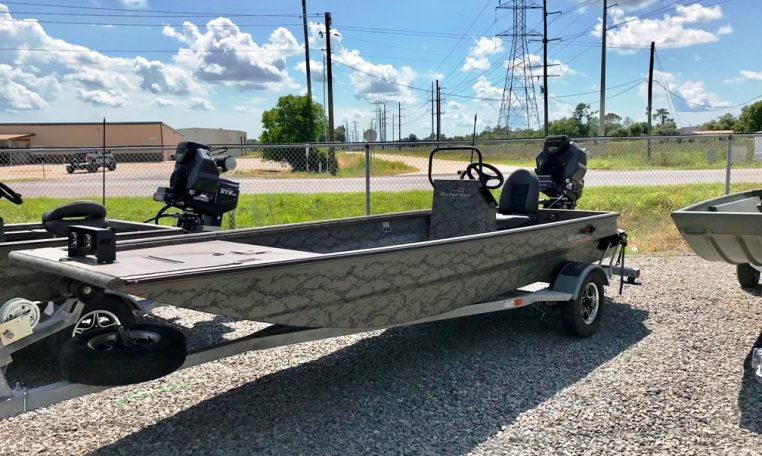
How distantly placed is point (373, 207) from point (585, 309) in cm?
762

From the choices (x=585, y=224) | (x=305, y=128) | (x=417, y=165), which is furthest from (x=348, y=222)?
(x=305, y=128)

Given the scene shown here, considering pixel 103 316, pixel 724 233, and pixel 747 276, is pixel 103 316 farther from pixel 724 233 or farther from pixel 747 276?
pixel 747 276

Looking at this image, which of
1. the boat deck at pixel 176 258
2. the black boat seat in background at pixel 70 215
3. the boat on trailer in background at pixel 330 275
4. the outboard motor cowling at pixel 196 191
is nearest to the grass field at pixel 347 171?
the outboard motor cowling at pixel 196 191

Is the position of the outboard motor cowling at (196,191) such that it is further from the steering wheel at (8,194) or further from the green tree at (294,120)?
the green tree at (294,120)

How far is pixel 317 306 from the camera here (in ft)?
11.6

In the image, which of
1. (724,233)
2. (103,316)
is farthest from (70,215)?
(724,233)

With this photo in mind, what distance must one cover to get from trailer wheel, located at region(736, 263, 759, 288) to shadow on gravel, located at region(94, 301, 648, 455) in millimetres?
2122

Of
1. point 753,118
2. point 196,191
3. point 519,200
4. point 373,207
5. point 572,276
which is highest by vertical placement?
point 753,118

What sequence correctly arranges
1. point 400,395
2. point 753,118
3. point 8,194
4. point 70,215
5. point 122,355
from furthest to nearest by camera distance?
point 753,118, point 70,215, point 8,194, point 400,395, point 122,355

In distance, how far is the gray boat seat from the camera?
21.4ft

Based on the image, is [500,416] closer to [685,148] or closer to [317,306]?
[317,306]

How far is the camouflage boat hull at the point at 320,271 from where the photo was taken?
121 inches

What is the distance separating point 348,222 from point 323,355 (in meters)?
1.30

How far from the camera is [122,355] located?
3.00 metres
